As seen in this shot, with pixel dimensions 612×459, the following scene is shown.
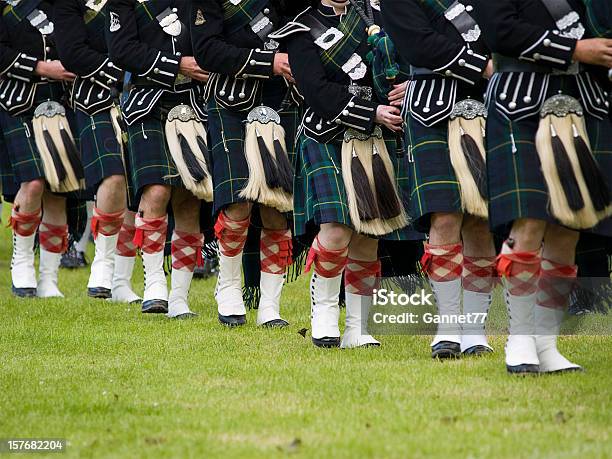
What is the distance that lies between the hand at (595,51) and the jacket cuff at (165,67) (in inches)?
108

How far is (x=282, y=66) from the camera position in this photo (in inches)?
256

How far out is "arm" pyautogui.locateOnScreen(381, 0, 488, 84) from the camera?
5.38m

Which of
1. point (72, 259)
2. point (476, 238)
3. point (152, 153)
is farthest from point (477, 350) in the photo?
point (72, 259)

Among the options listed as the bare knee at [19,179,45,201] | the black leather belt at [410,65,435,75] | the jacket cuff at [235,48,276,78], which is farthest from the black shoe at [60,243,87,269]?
the black leather belt at [410,65,435,75]

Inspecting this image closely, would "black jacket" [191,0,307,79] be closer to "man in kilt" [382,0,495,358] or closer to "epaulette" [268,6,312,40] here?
"epaulette" [268,6,312,40]

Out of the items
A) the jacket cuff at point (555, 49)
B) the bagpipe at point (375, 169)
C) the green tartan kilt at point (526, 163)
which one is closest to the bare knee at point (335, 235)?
the bagpipe at point (375, 169)

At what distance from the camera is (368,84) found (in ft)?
19.5

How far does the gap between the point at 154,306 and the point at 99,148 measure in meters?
1.05

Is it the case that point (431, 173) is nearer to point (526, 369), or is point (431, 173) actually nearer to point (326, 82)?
point (326, 82)

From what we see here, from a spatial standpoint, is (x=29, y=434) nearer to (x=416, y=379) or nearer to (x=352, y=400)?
(x=352, y=400)

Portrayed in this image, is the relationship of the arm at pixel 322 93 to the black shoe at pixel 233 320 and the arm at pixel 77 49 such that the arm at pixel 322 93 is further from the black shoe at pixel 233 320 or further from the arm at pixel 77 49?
the arm at pixel 77 49

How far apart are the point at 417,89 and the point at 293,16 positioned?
111 cm

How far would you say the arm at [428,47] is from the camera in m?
5.38

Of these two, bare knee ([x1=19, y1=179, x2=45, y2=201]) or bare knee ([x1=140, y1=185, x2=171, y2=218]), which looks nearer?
bare knee ([x1=140, y1=185, x2=171, y2=218])
